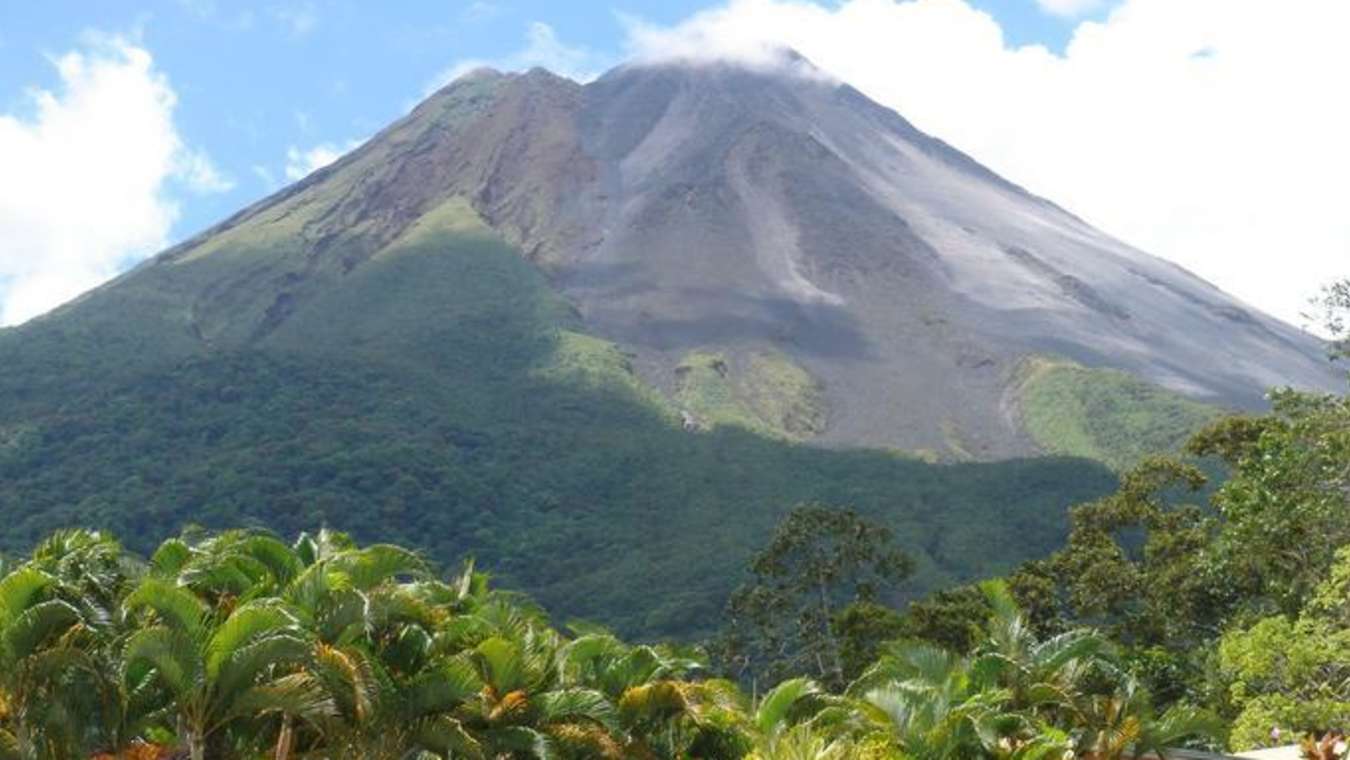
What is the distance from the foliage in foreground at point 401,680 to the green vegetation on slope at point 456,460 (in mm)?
55056

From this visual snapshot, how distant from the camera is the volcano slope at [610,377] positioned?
9450cm

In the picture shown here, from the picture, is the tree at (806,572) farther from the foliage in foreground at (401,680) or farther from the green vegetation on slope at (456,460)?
the green vegetation on slope at (456,460)

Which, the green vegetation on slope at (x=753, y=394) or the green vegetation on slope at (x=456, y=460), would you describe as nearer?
the green vegetation on slope at (x=456, y=460)

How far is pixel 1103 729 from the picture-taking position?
18.1 meters

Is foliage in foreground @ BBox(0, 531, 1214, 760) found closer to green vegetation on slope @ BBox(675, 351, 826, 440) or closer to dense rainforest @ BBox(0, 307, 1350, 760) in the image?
dense rainforest @ BBox(0, 307, 1350, 760)

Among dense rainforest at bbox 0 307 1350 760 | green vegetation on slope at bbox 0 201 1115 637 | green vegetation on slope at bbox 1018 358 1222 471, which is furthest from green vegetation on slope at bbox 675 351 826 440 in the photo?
dense rainforest at bbox 0 307 1350 760

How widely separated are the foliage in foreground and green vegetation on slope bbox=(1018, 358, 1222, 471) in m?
94.8

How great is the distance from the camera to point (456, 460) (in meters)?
110

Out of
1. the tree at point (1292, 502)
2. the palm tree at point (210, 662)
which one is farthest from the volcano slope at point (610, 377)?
the palm tree at point (210, 662)

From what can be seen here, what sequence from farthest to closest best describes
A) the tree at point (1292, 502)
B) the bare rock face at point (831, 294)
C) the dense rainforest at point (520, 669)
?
the bare rock face at point (831, 294) < the tree at point (1292, 502) < the dense rainforest at point (520, 669)

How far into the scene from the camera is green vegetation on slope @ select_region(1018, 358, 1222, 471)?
116562mm

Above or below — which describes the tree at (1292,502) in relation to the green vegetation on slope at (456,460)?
above

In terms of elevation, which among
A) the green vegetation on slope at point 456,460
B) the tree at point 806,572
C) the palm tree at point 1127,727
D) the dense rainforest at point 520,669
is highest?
the dense rainforest at point 520,669

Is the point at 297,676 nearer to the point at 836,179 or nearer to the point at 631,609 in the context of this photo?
the point at 631,609
